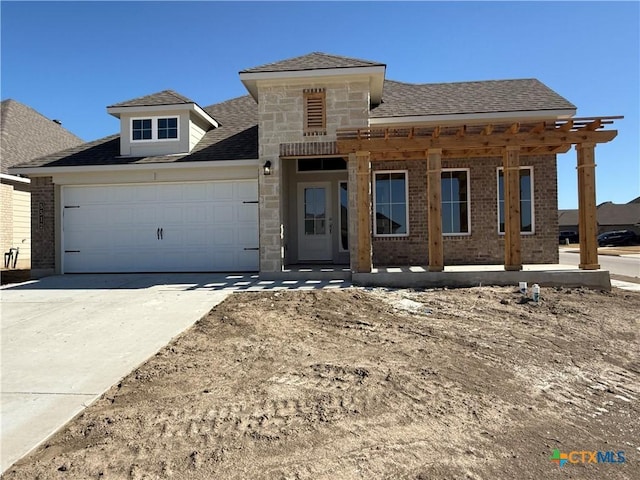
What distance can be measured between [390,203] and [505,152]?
3.43 metres

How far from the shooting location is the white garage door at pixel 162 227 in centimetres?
1120

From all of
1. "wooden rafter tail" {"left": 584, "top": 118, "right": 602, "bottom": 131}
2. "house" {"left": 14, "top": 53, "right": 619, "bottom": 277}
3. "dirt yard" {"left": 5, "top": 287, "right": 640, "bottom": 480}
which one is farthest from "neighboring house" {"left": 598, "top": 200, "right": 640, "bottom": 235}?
"dirt yard" {"left": 5, "top": 287, "right": 640, "bottom": 480}

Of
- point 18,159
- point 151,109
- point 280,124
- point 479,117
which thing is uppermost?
point 151,109

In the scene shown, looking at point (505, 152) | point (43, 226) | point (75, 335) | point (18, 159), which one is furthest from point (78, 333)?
point (18, 159)

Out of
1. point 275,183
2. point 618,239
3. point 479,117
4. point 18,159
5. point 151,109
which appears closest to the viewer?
point 275,183

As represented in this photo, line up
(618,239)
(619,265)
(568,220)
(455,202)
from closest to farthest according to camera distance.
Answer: (455,202)
(619,265)
(618,239)
(568,220)

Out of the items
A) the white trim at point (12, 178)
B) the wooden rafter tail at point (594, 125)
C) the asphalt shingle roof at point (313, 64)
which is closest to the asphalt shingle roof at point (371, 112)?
the asphalt shingle roof at point (313, 64)

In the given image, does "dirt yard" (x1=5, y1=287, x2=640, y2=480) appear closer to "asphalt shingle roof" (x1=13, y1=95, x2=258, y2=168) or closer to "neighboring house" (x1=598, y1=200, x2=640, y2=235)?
"asphalt shingle roof" (x1=13, y1=95, x2=258, y2=168)

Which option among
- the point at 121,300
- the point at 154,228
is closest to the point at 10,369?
the point at 121,300

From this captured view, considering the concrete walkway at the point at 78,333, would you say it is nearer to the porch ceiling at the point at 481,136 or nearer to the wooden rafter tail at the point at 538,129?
the porch ceiling at the point at 481,136

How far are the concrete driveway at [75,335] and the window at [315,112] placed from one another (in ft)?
13.8

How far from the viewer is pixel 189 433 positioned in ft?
9.68

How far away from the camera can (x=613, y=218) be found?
47.9 m

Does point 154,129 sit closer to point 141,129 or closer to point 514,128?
point 141,129
